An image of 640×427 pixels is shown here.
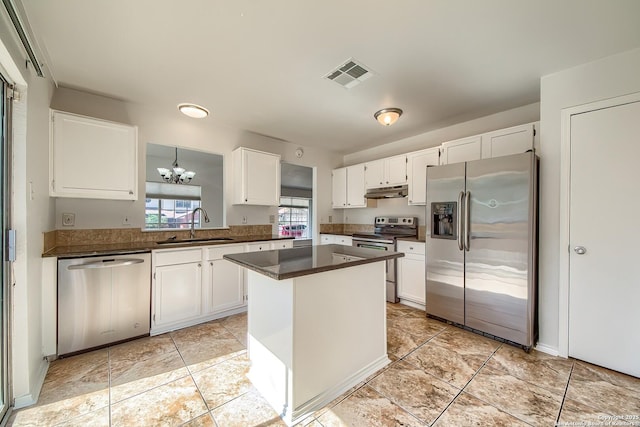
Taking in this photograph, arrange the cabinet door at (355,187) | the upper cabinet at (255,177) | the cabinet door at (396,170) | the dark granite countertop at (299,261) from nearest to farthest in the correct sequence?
the dark granite countertop at (299,261) → the upper cabinet at (255,177) → the cabinet door at (396,170) → the cabinet door at (355,187)

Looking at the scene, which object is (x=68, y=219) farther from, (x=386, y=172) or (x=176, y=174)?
(x=386, y=172)

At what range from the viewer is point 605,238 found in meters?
2.05

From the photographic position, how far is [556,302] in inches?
89.4

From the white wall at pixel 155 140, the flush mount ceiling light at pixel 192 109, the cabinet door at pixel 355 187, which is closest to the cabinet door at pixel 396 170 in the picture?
the cabinet door at pixel 355 187

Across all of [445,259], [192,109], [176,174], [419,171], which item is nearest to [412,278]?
[445,259]

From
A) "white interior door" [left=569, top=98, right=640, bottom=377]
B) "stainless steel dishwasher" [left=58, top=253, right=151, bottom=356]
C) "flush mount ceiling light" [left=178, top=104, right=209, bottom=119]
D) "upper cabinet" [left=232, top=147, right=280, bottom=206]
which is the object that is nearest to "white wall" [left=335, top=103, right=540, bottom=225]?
"white interior door" [left=569, top=98, right=640, bottom=377]

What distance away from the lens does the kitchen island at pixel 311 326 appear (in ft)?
5.10

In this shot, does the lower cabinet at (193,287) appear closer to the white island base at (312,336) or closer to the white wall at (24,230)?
the white wall at (24,230)

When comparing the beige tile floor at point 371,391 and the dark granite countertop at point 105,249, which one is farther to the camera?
the dark granite countertop at point 105,249

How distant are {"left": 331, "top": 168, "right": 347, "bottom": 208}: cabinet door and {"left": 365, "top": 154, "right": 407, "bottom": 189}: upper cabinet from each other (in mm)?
523

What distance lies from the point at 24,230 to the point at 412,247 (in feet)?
12.2

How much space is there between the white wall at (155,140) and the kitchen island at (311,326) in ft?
6.36

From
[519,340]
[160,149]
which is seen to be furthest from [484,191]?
[160,149]

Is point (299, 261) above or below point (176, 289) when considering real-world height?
above
